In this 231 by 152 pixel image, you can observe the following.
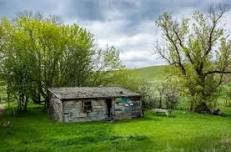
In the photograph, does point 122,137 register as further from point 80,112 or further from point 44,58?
point 44,58

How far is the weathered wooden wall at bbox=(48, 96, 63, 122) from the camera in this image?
3744 centimetres

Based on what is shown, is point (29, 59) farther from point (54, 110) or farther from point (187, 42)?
point (187, 42)

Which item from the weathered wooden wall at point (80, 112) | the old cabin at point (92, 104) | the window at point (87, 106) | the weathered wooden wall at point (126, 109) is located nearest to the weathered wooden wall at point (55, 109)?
the old cabin at point (92, 104)

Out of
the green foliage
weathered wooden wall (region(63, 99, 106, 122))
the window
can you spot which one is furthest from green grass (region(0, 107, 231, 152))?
the green foliage

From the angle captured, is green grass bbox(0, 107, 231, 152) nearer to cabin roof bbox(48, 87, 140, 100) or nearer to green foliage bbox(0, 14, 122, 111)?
cabin roof bbox(48, 87, 140, 100)

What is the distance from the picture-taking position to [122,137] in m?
26.5

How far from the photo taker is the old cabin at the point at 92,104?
37219mm

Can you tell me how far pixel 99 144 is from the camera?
24.1 m

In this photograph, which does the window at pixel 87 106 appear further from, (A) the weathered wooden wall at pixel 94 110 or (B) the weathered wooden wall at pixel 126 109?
(B) the weathered wooden wall at pixel 126 109

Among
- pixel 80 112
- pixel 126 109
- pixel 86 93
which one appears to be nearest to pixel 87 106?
pixel 80 112

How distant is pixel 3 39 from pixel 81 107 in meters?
14.0

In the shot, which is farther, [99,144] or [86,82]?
[86,82]

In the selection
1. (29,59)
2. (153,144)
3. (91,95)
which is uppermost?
(29,59)

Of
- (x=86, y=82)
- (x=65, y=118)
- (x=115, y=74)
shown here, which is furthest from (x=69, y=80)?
(x=65, y=118)
